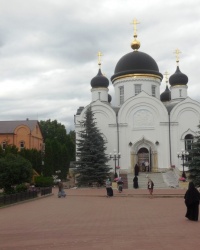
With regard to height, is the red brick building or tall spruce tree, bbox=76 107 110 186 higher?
the red brick building

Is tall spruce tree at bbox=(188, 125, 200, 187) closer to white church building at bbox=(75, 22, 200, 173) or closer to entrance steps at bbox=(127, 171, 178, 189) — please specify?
entrance steps at bbox=(127, 171, 178, 189)

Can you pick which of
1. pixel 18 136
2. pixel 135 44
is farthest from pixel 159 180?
pixel 18 136

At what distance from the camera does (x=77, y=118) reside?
40.2 m

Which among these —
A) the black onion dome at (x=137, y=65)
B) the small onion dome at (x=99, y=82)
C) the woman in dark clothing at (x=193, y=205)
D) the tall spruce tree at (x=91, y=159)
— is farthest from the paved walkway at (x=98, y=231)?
the small onion dome at (x=99, y=82)

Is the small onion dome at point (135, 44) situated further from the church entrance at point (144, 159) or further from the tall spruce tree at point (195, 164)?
the tall spruce tree at point (195, 164)

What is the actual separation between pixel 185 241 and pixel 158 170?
28.6m

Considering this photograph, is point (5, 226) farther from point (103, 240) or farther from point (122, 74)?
point (122, 74)

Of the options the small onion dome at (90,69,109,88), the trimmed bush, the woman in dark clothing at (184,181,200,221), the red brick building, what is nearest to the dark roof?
the red brick building

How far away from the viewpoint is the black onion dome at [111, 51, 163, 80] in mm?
40375

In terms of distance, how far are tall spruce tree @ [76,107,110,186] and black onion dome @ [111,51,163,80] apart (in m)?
8.78

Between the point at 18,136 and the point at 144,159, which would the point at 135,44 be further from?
the point at 18,136

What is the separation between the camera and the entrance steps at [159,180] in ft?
100

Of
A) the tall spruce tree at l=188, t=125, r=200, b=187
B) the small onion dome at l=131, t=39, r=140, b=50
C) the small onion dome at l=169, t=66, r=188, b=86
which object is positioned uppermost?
the small onion dome at l=131, t=39, r=140, b=50

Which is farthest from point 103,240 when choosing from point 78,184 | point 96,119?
point 96,119
